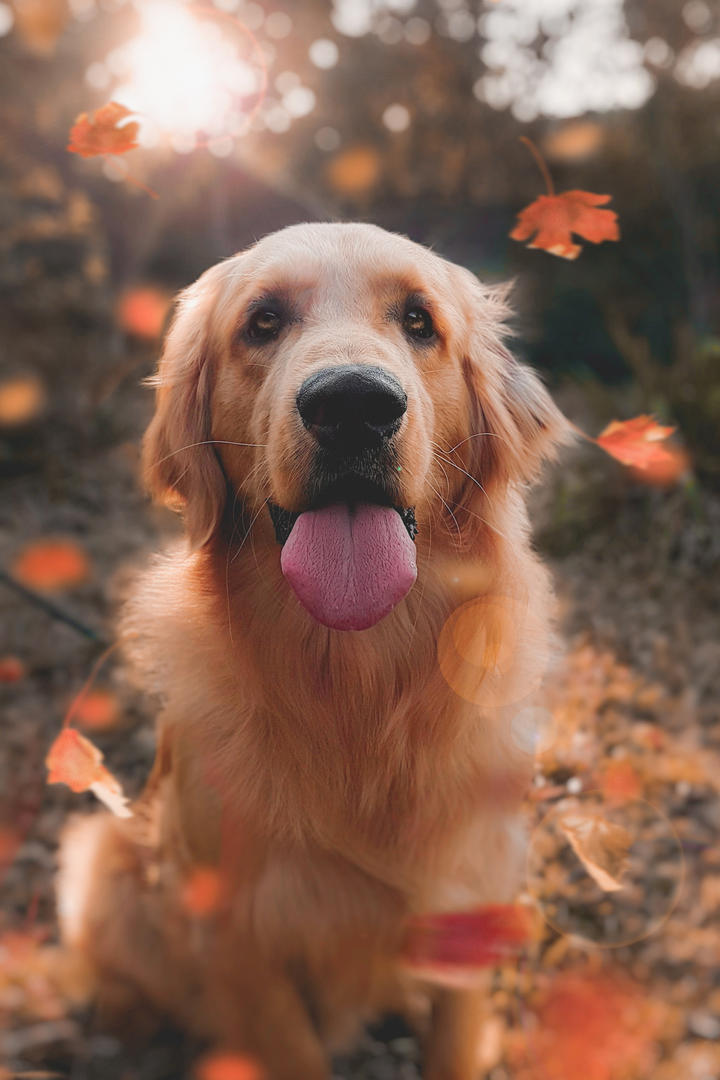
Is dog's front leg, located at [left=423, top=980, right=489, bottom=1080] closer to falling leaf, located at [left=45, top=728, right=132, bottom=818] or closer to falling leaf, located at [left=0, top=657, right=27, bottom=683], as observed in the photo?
falling leaf, located at [left=45, top=728, right=132, bottom=818]

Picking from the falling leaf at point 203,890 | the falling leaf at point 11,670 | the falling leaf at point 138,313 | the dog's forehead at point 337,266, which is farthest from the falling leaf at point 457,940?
the falling leaf at point 138,313

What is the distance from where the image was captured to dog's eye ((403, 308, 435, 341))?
1.87 meters

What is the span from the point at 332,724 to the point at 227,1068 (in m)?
1.21

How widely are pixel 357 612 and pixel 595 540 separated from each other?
3780 mm

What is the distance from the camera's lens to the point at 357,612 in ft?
5.17

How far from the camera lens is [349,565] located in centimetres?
158

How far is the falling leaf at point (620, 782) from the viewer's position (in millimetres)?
2865

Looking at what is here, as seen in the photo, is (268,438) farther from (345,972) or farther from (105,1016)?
(105,1016)

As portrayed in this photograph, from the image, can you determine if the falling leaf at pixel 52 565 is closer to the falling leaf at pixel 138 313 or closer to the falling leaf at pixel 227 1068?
the falling leaf at pixel 138 313

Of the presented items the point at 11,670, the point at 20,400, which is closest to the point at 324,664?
the point at 11,670

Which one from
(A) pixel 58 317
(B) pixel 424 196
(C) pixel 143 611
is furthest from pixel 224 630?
(B) pixel 424 196

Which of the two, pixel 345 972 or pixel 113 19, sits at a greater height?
pixel 113 19

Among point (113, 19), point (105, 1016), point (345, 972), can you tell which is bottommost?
point (105, 1016)

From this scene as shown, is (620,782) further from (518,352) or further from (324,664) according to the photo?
(518,352)
